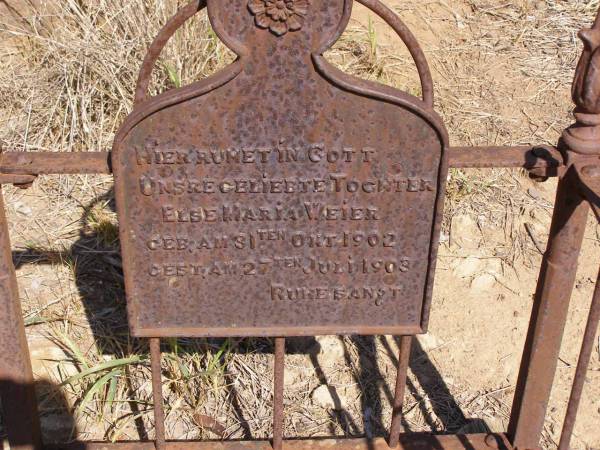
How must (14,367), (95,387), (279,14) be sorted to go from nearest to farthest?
1. (279,14)
2. (14,367)
3. (95,387)

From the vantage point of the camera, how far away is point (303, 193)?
170cm

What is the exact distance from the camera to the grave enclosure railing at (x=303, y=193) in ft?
5.01

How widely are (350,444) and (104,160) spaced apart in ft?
3.40

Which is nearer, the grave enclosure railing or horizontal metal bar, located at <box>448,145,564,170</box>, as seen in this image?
the grave enclosure railing

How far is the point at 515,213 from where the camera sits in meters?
3.28

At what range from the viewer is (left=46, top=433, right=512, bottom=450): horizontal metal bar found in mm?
2123

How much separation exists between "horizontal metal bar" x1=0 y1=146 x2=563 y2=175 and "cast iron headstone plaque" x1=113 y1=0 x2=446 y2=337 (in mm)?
Result: 70

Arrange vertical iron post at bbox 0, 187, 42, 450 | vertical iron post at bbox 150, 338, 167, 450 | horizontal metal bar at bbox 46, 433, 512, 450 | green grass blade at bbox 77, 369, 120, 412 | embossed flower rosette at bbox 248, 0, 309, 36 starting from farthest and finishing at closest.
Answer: green grass blade at bbox 77, 369, 120, 412, horizontal metal bar at bbox 46, 433, 512, 450, vertical iron post at bbox 150, 338, 167, 450, vertical iron post at bbox 0, 187, 42, 450, embossed flower rosette at bbox 248, 0, 309, 36

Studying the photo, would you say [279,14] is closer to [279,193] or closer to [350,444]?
[279,193]

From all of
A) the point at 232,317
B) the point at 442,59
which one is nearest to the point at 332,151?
the point at 232,317

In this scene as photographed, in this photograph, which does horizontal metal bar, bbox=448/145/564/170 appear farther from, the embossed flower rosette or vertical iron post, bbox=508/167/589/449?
the embossed flower rosette

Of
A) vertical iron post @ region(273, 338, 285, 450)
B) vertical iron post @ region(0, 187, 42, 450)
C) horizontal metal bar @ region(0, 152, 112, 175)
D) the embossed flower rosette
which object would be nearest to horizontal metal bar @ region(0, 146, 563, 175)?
horizontal metal bar @ region(0, 152, 112, 175)

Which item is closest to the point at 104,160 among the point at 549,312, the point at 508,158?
the point at 508,158

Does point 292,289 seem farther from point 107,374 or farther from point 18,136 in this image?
point 18,136
